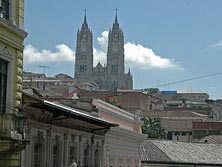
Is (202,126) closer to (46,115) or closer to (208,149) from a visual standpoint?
(208,149)

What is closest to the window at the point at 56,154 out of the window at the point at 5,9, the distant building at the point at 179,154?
the window at the point at 5,9

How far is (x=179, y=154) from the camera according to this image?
187 feet

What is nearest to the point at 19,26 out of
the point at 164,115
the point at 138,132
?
the point at 138,132

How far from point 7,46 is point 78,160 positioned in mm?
10246

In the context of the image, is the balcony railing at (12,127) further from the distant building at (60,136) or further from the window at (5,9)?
the window at (5,9)

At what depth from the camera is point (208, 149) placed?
202 feet

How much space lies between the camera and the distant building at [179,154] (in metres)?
53.2

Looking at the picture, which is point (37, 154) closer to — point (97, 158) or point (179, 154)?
point (97, 158)

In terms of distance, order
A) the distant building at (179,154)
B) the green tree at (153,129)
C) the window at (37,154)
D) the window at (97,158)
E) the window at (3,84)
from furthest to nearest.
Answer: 1. the green tree at (153,129)
2. the distant building at (179,154)
3. the window at (97,158)
4. the window at (37,154)
5. the window at (3,84)

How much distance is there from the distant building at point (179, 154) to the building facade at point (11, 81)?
3359 centimetres

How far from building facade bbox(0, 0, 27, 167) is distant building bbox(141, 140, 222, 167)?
33.6m

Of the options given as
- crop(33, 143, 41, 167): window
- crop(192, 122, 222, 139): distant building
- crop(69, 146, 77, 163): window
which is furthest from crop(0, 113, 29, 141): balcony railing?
crop(192, 122, 222, 139): distant building

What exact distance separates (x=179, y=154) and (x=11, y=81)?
41.4m

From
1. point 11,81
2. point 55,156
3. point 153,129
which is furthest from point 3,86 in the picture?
point 153,129
